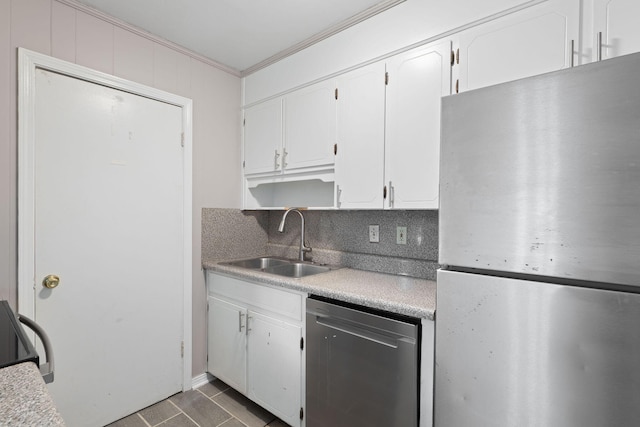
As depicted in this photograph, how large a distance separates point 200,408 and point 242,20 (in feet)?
7.97

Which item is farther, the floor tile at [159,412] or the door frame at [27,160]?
the floor tile at [159,412]

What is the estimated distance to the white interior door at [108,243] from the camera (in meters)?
1.66

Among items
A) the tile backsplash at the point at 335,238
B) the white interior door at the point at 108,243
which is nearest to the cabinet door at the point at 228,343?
the white interior door at the point at 108,243

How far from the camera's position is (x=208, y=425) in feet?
6.10

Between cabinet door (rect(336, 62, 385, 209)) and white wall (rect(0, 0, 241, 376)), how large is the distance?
1.02 meters

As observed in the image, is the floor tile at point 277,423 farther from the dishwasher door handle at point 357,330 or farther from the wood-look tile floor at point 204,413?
the dishwasher door handle at point 357,330

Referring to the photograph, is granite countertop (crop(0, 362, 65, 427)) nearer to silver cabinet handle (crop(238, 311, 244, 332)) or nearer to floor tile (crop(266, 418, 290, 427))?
silver cabinet handle (crop(238, 311, 244, 332))

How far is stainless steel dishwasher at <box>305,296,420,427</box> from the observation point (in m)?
1.26

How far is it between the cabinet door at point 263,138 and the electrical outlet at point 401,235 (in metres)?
0.93

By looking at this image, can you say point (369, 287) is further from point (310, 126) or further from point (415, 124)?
point (310, 126)

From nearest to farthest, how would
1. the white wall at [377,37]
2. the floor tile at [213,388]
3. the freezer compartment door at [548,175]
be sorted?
1. the freezer compartment door at [548,175]
2. the white wall at [377,37]
3. the floor tile at [213,388]

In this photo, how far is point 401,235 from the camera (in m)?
1.99

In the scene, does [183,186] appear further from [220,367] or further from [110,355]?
[220,367]

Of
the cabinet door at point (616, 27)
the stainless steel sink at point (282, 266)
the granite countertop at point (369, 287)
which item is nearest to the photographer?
the cabinet door at point (616, 27)
